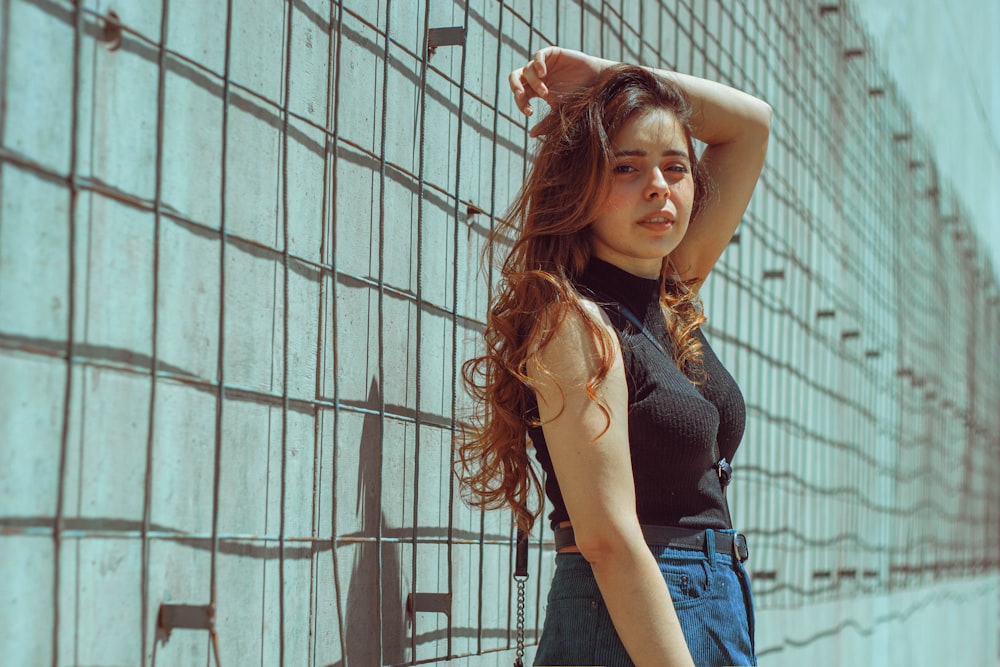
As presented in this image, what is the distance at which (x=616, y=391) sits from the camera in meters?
1.63

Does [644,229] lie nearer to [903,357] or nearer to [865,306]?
[865,306]

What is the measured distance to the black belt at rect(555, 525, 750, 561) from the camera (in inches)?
66.4

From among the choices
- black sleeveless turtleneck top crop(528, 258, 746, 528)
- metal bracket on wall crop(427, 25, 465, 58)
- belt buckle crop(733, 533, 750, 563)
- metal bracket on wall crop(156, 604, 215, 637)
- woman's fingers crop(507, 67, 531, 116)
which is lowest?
metal bracket on wall crop(156, 604, 215, 637)

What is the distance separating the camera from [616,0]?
3027mm

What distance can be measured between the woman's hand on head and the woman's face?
163mm

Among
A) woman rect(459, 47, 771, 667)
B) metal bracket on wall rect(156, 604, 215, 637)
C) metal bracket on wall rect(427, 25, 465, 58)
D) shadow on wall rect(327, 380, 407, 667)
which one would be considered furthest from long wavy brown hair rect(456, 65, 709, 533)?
metal bracket on wall rect(156, 604, 215, 637)

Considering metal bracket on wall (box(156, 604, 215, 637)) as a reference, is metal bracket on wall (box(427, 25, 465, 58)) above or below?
above

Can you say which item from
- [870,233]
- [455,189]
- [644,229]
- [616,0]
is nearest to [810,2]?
[870,233]

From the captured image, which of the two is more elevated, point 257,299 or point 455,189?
point 455,189

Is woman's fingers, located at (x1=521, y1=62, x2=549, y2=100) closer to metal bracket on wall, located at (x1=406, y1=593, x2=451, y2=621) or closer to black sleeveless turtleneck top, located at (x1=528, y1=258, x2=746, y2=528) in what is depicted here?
black sleeveless turtleneck top, located at (x1=528, y1=258, x2=746, y2=528)

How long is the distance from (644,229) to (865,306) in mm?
4114

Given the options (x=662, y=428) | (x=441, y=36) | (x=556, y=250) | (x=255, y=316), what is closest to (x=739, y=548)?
(x=662, y=428)

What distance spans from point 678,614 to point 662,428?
0.23m

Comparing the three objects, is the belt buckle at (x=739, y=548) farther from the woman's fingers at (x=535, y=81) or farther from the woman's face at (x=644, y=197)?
the woman's fingers at (x=535, y=81)
